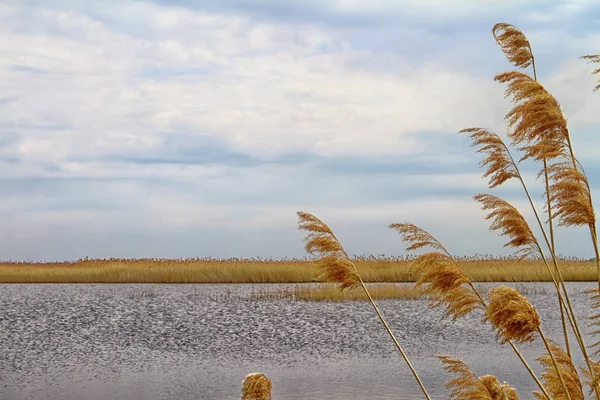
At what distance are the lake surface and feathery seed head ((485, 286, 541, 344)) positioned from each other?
683 centimetres

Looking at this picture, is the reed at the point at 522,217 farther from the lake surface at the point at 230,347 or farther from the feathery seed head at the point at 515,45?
the lake surface at the point at 230,347

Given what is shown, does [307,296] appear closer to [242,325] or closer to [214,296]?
[214,296]

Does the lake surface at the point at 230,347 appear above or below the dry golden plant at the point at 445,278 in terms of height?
below

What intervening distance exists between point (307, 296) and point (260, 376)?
812 inches

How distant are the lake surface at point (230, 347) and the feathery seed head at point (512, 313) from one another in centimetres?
683

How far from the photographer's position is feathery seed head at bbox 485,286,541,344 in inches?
138

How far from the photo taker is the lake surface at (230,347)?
11.5m

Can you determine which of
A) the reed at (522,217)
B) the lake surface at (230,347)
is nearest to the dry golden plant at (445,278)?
the reed at (522,217)

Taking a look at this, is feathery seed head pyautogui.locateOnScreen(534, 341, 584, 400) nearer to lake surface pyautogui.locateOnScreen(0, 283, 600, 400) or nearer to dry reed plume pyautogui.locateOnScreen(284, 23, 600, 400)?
dry reed plume pyautogui.locateOnScreen(284, 23, 600, 400)

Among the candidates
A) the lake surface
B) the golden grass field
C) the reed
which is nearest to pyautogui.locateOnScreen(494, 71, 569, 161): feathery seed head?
the reed

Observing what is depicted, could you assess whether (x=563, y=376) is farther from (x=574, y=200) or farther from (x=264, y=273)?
(x=264, y=273)

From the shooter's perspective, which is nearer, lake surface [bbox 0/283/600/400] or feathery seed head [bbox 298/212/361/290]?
feathery seed head [bbox 298/212/361/290]

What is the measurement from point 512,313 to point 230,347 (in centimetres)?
1306

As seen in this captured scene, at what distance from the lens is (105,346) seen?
1659 centimetres
